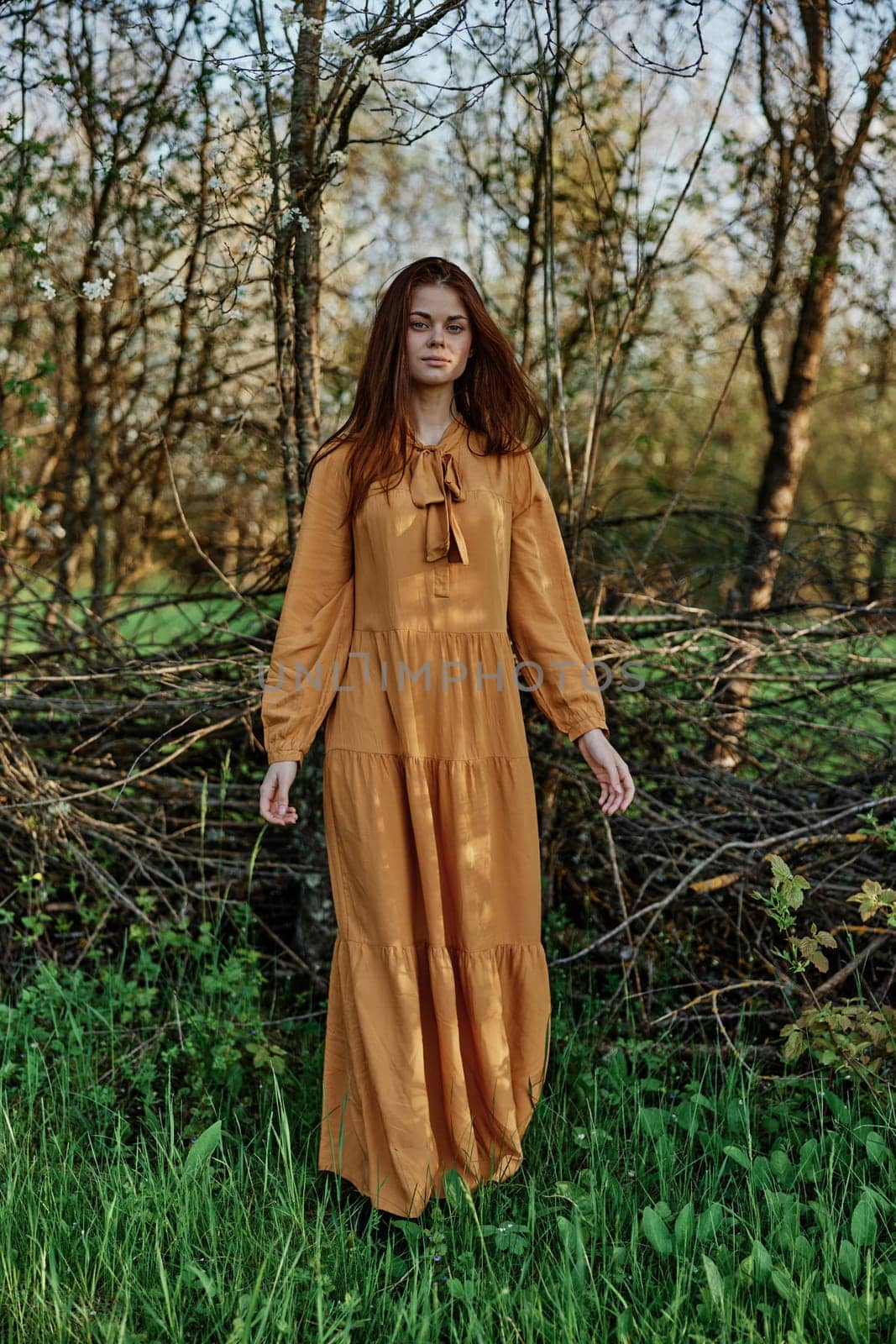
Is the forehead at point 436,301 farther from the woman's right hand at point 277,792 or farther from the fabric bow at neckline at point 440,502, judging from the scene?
the woman's right hand at point 277,792

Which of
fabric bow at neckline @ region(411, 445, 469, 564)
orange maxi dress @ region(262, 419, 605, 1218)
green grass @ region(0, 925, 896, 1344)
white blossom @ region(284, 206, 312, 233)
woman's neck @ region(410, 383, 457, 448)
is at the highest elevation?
white blossom @ region(284, 206, 312, 233)

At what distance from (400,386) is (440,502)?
0.25 metres

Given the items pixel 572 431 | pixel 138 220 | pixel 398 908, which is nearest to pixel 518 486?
pixel 398 908

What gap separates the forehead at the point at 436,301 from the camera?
2.20 metres

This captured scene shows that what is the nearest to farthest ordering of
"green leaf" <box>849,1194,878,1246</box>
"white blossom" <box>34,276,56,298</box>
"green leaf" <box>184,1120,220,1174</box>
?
"green leaf" <box>849,1194,878,1246</box>
"green leaf" <box>184,1120,220,1174</box>
"white blossom" <box>34,276,56,298</box>

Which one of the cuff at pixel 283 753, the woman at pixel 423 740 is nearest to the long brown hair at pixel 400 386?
→ the woman at pixel 423 740

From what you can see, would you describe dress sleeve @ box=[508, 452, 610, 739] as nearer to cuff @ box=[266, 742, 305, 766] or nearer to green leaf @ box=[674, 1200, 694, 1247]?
cuff @ box=[266, 742, 305, 766]

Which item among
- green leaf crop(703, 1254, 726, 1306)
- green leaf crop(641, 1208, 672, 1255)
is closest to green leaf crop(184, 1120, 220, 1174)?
green leaf crop(641, 1208, 672, 1255)

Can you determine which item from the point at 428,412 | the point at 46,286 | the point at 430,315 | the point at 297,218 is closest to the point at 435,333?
the point at 430,315

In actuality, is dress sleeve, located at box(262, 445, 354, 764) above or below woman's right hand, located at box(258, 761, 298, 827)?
above

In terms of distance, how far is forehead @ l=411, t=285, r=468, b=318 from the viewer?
2.20 m

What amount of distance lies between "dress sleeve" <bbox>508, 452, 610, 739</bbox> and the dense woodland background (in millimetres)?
621

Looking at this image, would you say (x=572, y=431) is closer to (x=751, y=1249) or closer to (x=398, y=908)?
(x=398, y=908)

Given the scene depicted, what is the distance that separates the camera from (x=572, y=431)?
197 inches
